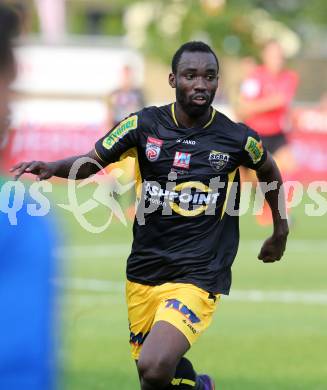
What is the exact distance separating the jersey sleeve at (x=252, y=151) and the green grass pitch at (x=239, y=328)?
1413mm

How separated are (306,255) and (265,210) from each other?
3115mm

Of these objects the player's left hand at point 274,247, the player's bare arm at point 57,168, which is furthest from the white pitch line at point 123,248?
the player's bare arm at point 57,168

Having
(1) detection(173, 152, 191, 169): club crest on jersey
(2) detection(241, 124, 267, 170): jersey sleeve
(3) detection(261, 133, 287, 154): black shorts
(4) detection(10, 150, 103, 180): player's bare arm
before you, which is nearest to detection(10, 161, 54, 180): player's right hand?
(4) detection(10, 150, 103, 180): player's bare arm

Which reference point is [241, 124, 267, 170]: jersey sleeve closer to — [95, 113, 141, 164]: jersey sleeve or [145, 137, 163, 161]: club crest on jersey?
[145, 137, 163, 161]: club crest on jersey

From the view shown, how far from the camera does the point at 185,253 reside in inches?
254

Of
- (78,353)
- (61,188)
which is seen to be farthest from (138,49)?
(78,353)

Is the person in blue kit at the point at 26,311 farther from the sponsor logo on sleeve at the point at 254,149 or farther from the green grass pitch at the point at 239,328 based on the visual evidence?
the sponsor logo on sleeve at the point at 254,149

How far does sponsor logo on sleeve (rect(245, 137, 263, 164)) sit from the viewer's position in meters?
6.61

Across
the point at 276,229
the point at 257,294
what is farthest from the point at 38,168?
the point at 257,294

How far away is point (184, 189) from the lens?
6.54 metres

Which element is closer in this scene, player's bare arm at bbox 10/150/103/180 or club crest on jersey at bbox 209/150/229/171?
player's bare arm at bbox 10/150/103/180

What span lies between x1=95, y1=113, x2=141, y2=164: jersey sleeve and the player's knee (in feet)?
4.41

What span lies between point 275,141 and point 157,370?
39.7 feet

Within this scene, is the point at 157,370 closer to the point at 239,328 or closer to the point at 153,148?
the point at 153,148
